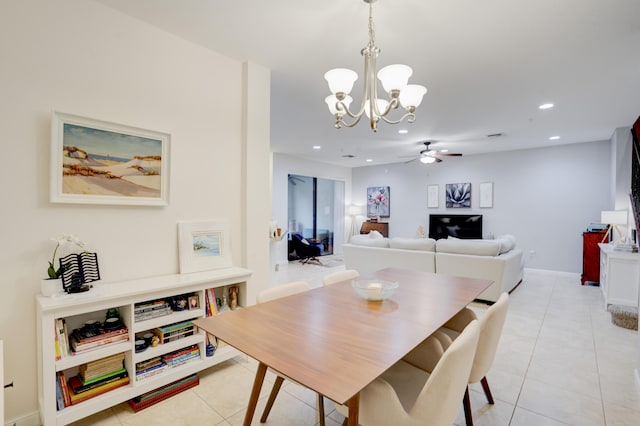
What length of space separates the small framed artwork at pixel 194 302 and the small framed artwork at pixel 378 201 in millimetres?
6918

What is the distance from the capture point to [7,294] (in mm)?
1699

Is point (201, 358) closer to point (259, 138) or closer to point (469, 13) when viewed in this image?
point (259, 138)

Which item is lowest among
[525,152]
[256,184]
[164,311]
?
[164,311]

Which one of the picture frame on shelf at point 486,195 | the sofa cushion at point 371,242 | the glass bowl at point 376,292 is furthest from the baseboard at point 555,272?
the glass bowl at point 376,292

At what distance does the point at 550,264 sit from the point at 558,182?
1668mm

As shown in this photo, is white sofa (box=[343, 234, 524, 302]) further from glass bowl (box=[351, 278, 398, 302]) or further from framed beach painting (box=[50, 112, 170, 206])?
framed beach painting (box=[50, 112, 170, 206])

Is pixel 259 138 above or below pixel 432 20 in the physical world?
below

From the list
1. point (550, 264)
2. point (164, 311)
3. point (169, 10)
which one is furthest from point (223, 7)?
point (550, 264)

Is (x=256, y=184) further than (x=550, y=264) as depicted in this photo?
No

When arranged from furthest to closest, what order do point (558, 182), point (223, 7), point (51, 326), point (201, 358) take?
1. point (558, 182)
2. point (201, 358)
3. point (223, 7)
4. point (51, 326)

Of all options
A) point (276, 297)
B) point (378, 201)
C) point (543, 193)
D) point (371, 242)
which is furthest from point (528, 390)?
point (378, 201)

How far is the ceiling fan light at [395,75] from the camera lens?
1779 millimetres

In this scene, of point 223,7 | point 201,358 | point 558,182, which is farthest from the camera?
point 558,182

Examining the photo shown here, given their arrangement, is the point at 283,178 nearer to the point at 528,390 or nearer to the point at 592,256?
the point at 528,390
